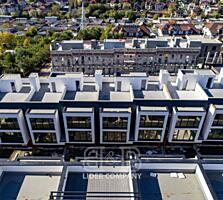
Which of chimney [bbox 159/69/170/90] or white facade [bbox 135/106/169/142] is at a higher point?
chimney [bbox 159/69/170/90]

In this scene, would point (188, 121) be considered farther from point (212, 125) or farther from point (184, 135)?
point (212, 125)

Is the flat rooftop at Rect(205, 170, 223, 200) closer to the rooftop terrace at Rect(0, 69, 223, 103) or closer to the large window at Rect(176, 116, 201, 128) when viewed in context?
the large window at Rect(176, 116, 201, 128)

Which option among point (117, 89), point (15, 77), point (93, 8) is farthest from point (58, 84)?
point (93, 8)

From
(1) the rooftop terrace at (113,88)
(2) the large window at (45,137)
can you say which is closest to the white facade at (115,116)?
(1) the rooftop terrace at (113,88)

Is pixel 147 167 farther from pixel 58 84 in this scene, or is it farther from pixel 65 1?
pixel 65 1

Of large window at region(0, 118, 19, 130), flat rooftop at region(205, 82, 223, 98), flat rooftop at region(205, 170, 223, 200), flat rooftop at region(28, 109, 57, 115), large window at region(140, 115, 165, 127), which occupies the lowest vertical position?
large window at region(0, 118, 19, 130)

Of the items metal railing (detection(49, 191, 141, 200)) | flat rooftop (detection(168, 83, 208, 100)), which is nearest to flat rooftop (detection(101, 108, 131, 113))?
flat rooftop (detection(168, 83, 208, 100))

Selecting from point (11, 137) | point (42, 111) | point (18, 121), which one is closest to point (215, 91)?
point (42, 111)
